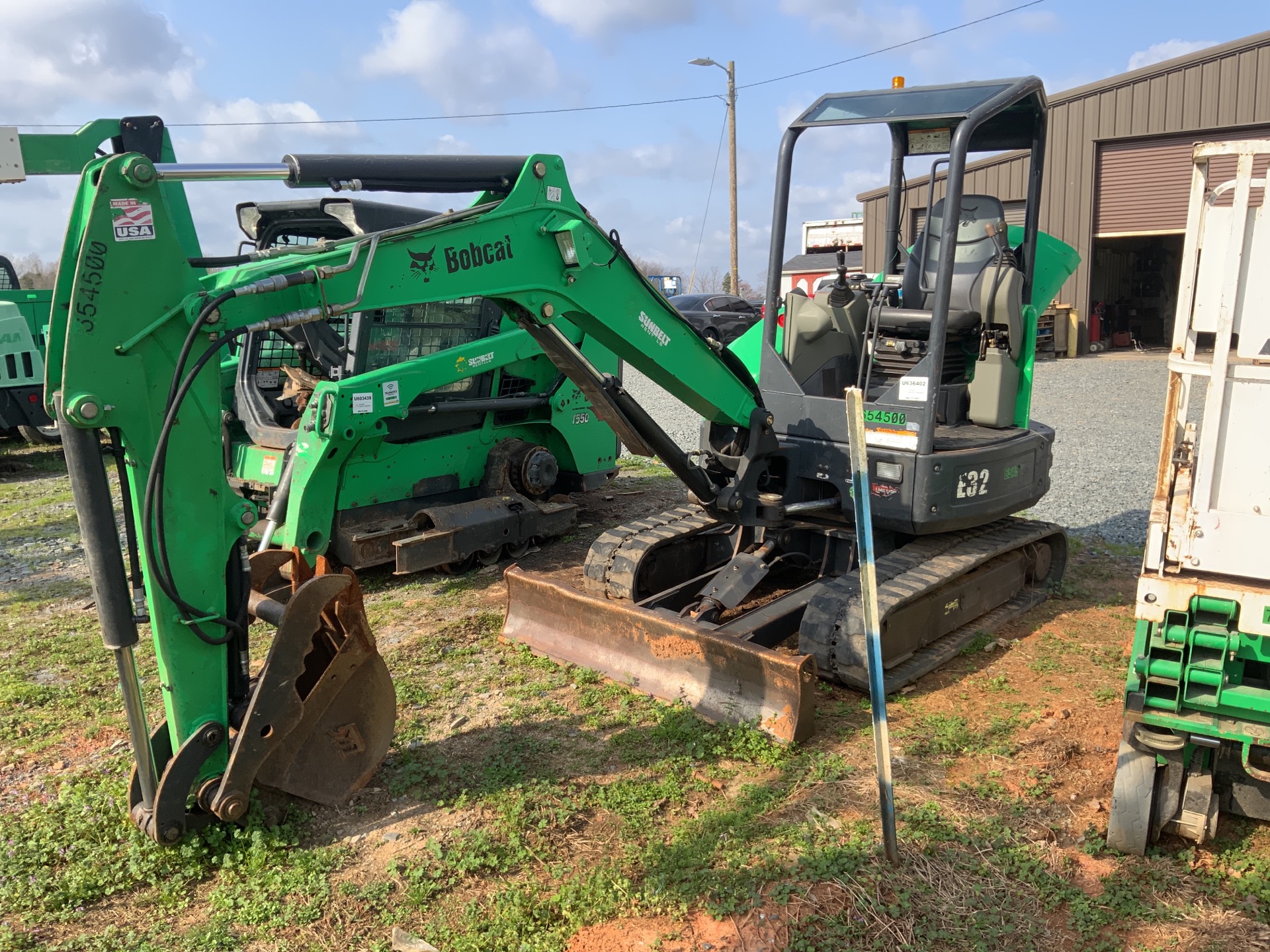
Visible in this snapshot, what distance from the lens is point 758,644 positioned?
5.00 metres

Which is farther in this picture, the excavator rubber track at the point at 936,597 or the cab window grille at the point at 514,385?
the cab window grille at the point at 514,385

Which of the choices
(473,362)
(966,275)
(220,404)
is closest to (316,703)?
(220,404)

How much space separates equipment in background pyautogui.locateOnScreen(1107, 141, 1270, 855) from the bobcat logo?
276 cm

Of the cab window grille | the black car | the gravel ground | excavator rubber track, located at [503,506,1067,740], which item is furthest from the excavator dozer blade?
the black car

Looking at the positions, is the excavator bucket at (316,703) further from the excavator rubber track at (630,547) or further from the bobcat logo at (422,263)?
the excavator rubber track at (630,547)

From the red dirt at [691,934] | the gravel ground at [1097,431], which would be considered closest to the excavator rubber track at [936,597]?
the red dirt at [691,934]

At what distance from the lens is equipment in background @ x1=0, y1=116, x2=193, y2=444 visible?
3.55 metres

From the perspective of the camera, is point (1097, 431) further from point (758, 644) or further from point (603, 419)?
point (603, 419)

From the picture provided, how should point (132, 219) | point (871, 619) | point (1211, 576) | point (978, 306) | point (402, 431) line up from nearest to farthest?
point (132, 219)
point (1211, 576)
point (871, 619)
point (978, 306)
point (402, 431)

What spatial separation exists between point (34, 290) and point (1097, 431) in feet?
45.8

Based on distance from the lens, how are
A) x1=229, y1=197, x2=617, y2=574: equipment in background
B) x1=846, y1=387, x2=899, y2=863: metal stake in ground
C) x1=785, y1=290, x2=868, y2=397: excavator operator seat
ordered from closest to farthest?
x1=846, y1=387, x2=899, y2=863: metal stake in ground, x1=785, y1=290, x2=868, y2=397: excavator operator seat, x1=229, y1=197, x2=617, y2=574: equipment in background

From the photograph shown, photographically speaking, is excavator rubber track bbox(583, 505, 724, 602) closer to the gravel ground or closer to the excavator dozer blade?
the excavator dozer blade

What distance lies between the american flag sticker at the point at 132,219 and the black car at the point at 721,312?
56.3 ft

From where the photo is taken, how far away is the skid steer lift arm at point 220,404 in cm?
316
